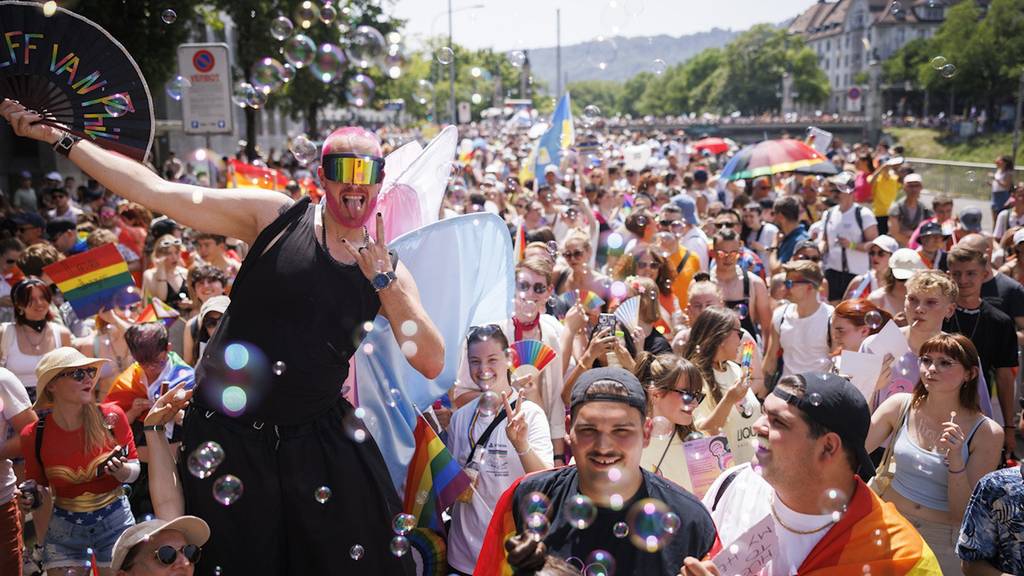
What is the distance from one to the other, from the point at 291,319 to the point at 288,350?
A: 0.09 meters

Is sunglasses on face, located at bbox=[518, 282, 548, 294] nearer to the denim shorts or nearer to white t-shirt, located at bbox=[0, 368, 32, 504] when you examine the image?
the denim shorts

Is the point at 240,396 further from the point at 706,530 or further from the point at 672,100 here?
the point at 672,100

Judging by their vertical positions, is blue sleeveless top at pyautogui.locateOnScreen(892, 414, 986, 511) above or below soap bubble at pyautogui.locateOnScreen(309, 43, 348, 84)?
below

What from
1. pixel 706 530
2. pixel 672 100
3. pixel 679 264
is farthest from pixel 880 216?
pixel 672 100

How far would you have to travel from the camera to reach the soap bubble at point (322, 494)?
8.96 feet

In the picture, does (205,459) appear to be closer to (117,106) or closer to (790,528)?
(117,106)

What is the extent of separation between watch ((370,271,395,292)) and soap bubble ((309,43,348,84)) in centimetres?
335

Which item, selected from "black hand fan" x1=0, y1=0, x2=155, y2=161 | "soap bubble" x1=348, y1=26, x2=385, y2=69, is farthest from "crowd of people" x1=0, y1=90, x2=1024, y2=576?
"soap bubble" x1=348, y1=26, x2=385, y2=69

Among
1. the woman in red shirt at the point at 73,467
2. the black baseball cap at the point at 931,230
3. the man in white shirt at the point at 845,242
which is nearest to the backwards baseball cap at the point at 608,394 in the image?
the woman in red shirt at the point at 73,467

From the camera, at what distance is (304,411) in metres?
2.76

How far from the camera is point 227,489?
265 cm

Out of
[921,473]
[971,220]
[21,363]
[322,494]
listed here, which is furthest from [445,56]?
[971,220]

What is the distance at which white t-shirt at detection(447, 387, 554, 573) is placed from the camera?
12.0 ft

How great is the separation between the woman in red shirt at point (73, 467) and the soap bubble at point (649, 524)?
2397mm
